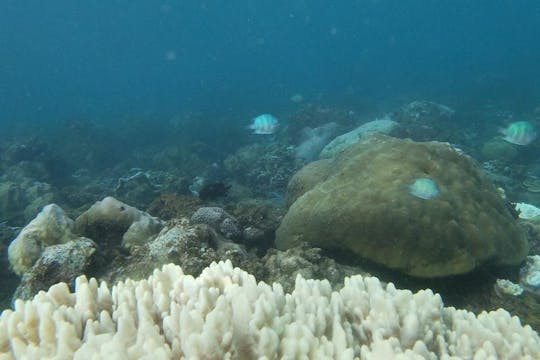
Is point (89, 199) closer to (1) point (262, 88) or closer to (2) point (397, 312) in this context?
(2) point (397, 312)

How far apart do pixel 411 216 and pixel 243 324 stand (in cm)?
365

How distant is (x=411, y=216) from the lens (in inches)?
208

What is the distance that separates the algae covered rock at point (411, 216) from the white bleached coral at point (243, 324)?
2221 millimetres

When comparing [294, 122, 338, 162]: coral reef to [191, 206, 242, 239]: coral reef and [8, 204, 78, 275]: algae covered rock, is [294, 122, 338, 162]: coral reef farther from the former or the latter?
[8, 204, 78, 275]: algae covered rock

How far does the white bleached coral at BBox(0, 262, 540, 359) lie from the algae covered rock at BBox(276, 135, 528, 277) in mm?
2221

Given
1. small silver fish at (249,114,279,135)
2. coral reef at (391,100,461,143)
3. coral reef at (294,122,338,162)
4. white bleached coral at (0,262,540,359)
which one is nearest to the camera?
white bleached coral at (0,262,540,359)

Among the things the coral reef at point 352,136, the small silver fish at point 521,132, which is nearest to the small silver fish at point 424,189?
the small silver fish at point 521,132

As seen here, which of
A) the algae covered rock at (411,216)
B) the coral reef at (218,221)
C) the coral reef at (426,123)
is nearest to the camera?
the algae covered rock at (411,216)

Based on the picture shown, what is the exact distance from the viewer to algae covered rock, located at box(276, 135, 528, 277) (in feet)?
16.6

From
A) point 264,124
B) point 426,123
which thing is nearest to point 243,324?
point 264,124

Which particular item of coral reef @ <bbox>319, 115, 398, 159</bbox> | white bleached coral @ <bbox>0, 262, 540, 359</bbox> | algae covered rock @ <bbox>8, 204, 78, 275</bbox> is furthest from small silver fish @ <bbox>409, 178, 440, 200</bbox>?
coral reef @ <bbox>319, 115, 398, 159</bbox>

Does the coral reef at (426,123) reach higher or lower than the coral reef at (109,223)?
lower

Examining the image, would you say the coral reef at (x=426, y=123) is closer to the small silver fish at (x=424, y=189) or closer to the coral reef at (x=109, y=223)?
the small silver fish at (x=424, y=189)

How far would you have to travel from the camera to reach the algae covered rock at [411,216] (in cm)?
506
